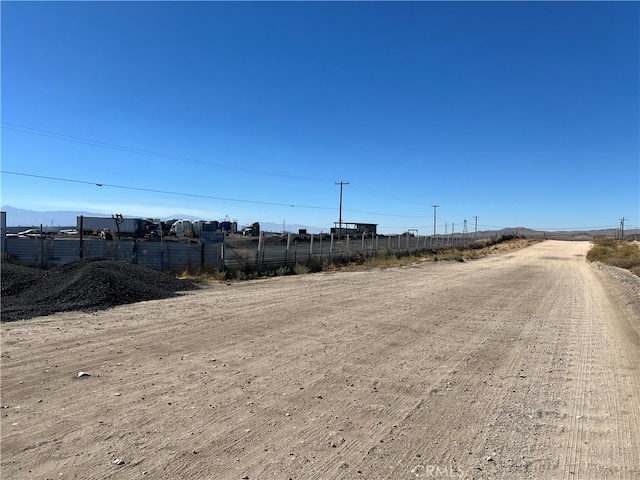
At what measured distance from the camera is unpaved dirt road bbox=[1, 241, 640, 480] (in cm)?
397

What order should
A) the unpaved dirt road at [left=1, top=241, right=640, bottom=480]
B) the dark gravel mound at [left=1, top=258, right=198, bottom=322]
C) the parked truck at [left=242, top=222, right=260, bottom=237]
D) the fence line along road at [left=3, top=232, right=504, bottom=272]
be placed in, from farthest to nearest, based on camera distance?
1. the parked truck at [left=242, top=222, right=260, bottom=237]
2. the fence line along road at [left=3, top=232, right=504, bottom=272]
3. the dark gravel mound at [left=1, top=258, right=198, bottom=322]
4. the unpaved dirt road at [left=1, top=241, right=640, bottom=480]

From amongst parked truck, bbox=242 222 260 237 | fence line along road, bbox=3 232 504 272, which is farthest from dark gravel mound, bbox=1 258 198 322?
parked truck, bbox=242 222 260 237

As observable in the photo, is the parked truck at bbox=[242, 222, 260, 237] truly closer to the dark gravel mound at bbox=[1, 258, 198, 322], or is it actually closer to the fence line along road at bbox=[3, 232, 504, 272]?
the fence line along road at bbox=[3, 232, 504, 272]

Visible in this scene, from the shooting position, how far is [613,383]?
6.34 meters

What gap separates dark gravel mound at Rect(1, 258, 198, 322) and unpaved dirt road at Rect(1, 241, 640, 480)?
116 cm

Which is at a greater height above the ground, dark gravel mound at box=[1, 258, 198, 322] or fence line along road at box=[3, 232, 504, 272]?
fence line along road at box=[3, 232, 504, 272]

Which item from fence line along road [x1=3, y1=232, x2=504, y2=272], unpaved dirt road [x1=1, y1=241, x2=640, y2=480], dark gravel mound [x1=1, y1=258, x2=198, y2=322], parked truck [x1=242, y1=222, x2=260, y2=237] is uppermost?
parked truck [x1=242, y1=222, x2=260, y2=237]

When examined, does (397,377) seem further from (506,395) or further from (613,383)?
(613,383)

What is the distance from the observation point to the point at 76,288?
12.5m

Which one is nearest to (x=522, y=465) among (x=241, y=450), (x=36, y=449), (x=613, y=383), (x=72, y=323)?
(x=241, y=450)

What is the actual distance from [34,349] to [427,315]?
819cm

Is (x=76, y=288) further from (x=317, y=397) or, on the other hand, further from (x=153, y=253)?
(x=317, y=397)

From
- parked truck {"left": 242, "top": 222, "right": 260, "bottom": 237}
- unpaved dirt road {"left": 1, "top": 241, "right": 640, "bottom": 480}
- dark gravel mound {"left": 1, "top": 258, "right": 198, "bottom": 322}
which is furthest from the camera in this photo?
parked truck {"left": 242, "top": 222, "right": 260, "bottom": 237}

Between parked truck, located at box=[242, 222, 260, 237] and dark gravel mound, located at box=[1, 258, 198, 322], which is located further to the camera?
parked truck, located at box=[242, 222, 260, 237]
